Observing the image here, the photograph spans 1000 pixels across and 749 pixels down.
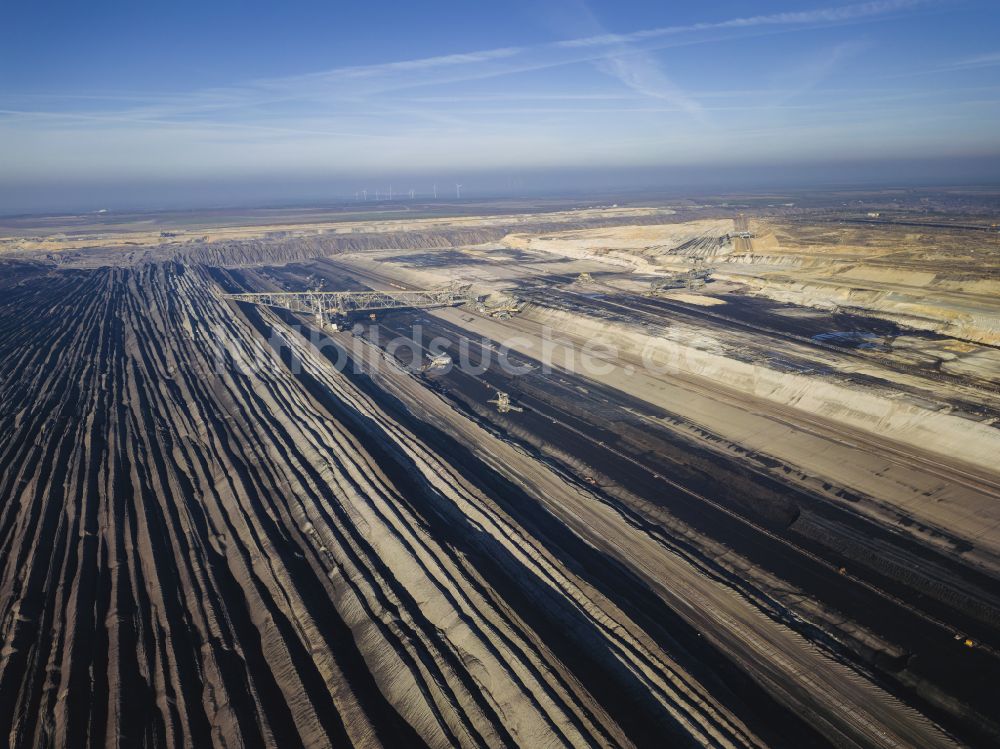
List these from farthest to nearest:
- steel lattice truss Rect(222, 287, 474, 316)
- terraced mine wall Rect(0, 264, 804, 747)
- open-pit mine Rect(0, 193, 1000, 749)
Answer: steel lattice truss Rect(222, 287, 474, 316) < open-pit mine Rect(0, 193, 1000, 749) < terraced mine wall Rect(0, 264, 804, 747)

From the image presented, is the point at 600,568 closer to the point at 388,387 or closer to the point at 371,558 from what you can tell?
the point at 371,558

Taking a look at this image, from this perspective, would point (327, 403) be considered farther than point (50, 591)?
Yes

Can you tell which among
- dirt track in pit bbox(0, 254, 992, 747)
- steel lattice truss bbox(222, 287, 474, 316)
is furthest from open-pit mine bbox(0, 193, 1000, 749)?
steel lattice truss bbox(222, 287, 474, 316)

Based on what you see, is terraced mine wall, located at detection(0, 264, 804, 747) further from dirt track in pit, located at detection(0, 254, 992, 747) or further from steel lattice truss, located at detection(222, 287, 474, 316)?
steel lattice truss, located at detection(222, 287, 474, 316)

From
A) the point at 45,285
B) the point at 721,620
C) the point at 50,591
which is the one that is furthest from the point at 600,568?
the point at 45,285

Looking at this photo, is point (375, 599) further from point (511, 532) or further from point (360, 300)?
point (360, 300)

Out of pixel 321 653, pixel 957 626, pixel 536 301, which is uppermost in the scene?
pixel 536 301

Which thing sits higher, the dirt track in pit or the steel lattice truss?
the steel lattice truss
